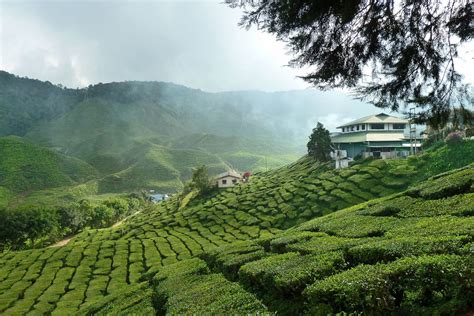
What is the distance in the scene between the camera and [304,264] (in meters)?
9.45

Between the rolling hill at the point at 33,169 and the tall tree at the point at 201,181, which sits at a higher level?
the rolling hill at the point at 33,169

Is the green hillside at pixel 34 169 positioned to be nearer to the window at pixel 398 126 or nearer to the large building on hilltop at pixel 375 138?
the large building on hilltop at pixel 375 138

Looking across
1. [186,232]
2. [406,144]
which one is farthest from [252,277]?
[406,144]

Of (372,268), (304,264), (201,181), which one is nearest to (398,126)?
(201,181)

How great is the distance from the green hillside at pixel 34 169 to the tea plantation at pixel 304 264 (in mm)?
95073

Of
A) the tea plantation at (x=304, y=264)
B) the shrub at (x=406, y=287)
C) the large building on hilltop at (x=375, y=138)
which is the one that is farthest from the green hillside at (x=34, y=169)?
the shrub at (x=406, y=287)

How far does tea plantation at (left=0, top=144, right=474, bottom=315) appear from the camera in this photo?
6.54m

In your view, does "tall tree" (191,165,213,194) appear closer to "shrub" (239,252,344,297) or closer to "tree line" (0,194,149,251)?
"tree line" (0,194,149,251)

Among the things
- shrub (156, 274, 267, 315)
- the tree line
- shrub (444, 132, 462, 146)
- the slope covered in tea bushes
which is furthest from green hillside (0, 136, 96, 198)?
the slope covered in tea bushes

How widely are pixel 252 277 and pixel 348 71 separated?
642cm

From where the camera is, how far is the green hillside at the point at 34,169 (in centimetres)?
12556

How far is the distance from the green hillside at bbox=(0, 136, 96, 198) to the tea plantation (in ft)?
312

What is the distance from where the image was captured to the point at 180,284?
565 inches

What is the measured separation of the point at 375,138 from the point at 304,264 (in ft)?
179
